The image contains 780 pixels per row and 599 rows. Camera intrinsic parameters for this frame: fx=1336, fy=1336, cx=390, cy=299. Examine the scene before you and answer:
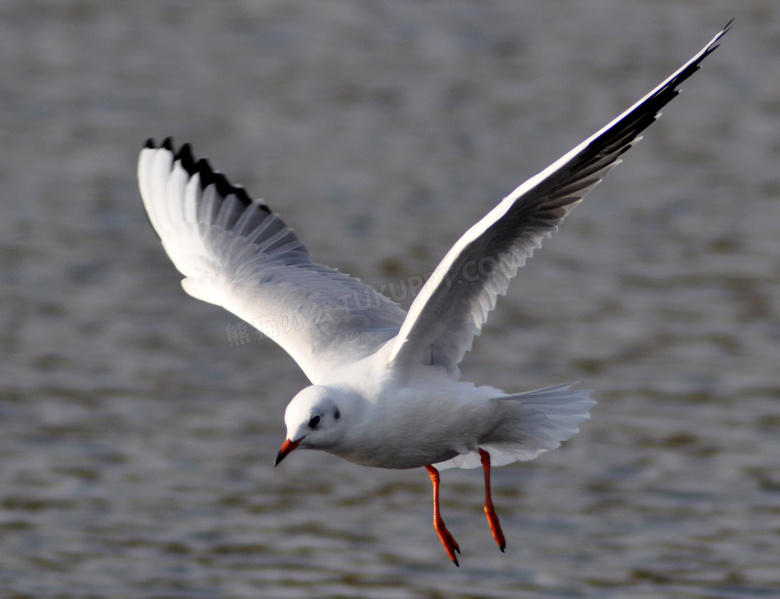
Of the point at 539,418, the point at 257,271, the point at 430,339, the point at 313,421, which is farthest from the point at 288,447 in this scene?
the point at 257,271

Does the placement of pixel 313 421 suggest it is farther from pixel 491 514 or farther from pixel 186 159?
pixel 186 159

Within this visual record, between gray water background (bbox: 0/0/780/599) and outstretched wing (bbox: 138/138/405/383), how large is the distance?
14.7ft

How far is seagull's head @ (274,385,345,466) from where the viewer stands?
614cm

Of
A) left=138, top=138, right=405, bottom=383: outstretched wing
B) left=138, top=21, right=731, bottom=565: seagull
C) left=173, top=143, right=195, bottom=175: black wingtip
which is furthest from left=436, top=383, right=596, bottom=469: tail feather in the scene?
left=173, top=143, right=195, bottom=175: black wingtip

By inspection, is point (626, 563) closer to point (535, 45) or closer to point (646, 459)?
point (646, 459)

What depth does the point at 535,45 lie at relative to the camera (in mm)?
24594

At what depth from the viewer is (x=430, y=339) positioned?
666 cm

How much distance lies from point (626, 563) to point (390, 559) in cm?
220

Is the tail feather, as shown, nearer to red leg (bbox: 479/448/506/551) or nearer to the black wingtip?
red leg (bbox: 479/448/506/551)

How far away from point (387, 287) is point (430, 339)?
8.01 m

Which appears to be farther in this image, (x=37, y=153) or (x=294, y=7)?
(x=294, y=7)

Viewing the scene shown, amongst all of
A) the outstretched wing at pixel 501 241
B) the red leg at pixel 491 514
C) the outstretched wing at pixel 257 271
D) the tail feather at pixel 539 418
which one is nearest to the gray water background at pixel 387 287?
the outstretched wing at pixel 257 271

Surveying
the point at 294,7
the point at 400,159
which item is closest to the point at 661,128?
the point at 400,159

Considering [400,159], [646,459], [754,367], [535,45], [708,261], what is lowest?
[646,459]
